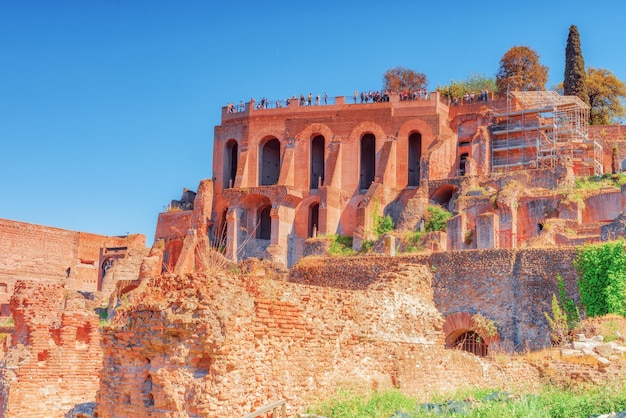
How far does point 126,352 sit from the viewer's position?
34.6 ft

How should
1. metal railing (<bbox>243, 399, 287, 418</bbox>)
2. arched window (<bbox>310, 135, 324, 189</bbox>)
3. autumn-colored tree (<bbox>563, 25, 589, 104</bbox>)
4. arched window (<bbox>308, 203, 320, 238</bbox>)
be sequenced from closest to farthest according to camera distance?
metal railing (<bbox>243, 399, 287, 418</bbox>) → arched window (<bbox>308, 203, 320, 238</bbox>) → autumn-colored tree (<bbox>563, 25, 589, 104</bbox>) → arched window (<bbox>310, 135, 324, 189</bbox>)

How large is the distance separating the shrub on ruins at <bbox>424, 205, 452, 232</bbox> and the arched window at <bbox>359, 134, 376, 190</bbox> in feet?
30.2

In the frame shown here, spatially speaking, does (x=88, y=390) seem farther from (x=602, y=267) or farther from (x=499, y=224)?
(x=499, y=224)

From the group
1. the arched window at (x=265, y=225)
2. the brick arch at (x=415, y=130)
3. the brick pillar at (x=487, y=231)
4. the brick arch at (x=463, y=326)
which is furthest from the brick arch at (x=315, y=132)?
the brick arch at (x=463, y=326)

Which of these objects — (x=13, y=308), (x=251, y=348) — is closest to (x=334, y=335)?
(x=251, y=348)

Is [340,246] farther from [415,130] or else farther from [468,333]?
[468,333]

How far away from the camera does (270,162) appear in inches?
1918

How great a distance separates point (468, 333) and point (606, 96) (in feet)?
111

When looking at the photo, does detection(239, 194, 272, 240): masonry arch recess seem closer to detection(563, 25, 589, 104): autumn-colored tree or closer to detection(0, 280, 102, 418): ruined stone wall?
Answer: detection(563, 25, 589, 104): autumn-colored tree

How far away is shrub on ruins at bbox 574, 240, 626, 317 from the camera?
691 inches

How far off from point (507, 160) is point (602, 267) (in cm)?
2354

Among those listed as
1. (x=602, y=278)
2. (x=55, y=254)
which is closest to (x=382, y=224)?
(x=55, y=254)

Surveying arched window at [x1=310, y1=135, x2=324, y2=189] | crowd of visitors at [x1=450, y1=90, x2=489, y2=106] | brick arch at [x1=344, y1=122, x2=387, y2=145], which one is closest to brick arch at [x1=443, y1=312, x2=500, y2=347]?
brick arch at [x1=344, y1=122, x2=387, y2=145]

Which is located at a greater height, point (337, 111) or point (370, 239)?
point (337, 111)
